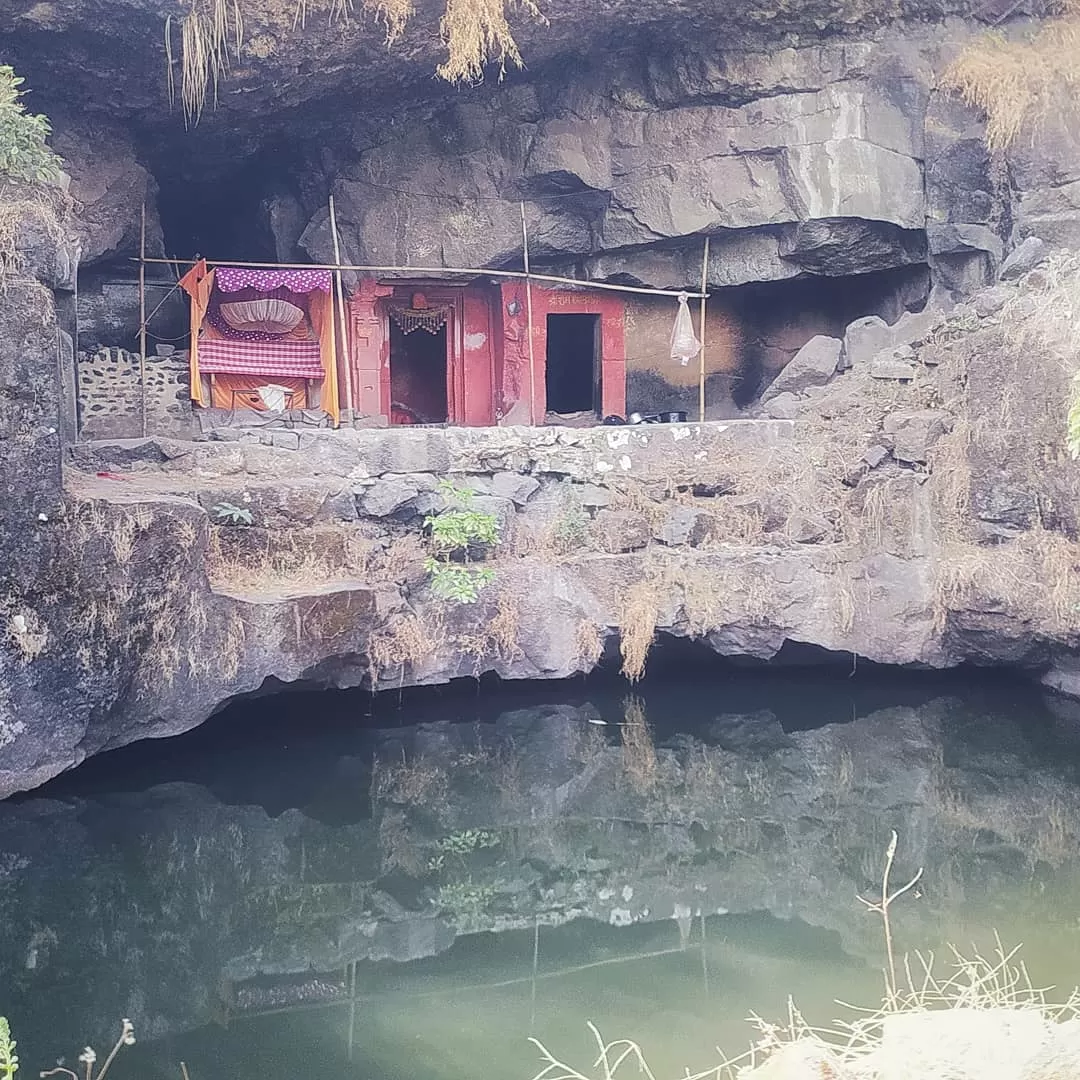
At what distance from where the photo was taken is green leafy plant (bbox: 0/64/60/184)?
9039 mm

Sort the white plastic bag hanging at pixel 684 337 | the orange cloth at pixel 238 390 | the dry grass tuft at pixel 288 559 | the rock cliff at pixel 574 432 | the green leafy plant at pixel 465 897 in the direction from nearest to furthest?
the green leafy plant at pixel 465 897 → the rock cliff at pixel 574 432 → the dry grass tuft at pixel 288 559 → the white plastic bag hanging at pixel 684 337 → the orange cloth at pixel 238 390


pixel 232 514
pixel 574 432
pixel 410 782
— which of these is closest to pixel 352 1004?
pixel 410 782

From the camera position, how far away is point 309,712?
1136cm

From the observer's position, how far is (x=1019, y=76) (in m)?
13.7

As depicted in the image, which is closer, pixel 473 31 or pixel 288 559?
pixel 288 559

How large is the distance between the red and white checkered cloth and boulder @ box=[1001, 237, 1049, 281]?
8.58 m

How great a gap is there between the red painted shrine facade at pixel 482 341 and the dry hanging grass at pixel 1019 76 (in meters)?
5.26

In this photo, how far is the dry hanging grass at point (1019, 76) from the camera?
44.6 ft

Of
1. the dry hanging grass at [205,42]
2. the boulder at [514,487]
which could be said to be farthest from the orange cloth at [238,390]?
the boulder at [514,487]

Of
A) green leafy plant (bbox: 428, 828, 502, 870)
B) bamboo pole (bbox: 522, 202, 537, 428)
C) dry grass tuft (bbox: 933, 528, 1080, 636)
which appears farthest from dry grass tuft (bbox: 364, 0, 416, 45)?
green leafy plant (bbox: 428, 828, 502, 870)

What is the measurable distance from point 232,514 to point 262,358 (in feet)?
18.1

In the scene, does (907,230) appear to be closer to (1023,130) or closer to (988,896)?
(1023,130)

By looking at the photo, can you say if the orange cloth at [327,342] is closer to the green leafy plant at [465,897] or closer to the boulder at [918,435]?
the boulder at [918,435]

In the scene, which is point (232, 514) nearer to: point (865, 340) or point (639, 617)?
point (639, 617)
